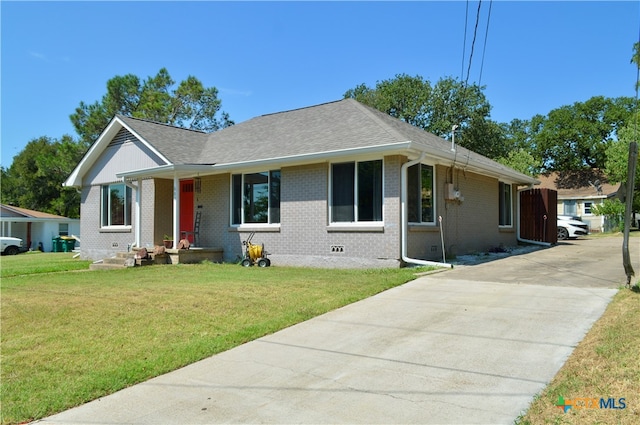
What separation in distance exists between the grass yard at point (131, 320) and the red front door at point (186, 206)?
15.1ft

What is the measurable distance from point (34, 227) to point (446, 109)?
111 feet

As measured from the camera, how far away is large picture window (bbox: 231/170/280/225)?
13641mm

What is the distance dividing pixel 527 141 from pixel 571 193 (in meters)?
16.2

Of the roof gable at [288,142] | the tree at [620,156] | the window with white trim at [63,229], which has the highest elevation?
the tree at [620,156]

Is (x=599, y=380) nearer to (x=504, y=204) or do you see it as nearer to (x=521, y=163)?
(x=504, y=204)

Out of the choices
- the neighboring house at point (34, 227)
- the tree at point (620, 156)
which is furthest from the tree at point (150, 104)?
the tree at point (620, 156)

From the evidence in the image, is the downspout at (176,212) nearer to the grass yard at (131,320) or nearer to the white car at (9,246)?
the grass yard at (131,320)

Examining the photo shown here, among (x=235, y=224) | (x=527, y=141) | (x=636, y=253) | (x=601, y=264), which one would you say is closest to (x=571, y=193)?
(x=527, y=141)

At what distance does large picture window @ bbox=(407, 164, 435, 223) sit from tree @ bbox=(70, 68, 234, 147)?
26754 millimetres

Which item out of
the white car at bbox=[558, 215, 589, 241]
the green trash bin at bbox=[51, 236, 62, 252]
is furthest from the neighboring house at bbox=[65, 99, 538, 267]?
the green trash bin at bbox=[51, 236, 62, 252]

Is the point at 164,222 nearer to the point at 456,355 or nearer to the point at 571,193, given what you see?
the point at 456,355

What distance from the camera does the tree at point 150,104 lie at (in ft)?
112

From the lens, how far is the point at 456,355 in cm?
503

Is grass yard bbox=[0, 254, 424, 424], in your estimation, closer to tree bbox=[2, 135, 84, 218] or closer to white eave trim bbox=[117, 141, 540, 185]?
white eave trim bbox=[117, 141, 540, 185]
